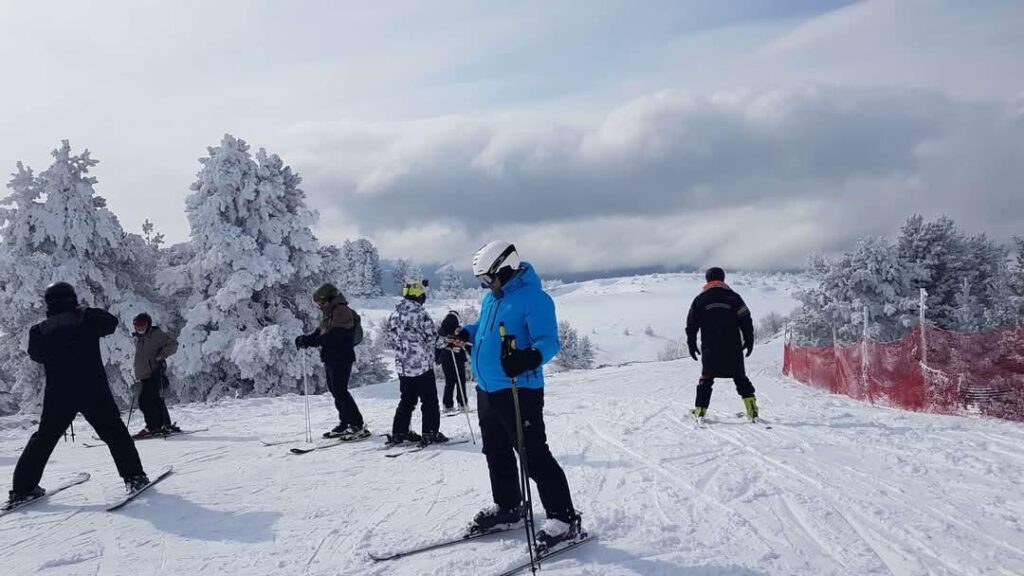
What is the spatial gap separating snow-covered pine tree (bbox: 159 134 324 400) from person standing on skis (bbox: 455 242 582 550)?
16.8 metres

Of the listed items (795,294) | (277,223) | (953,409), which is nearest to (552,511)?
(953,409)

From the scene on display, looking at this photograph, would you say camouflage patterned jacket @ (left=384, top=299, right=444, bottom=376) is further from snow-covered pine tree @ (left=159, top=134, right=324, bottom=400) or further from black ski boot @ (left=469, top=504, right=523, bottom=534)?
snow-covered pine tree @ (left=159, top=134, right=324, bottom=400)

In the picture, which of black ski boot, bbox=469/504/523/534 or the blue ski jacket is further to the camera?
black ski boot, bbox=469/504/523/534

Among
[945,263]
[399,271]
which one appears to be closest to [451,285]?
[399,271]

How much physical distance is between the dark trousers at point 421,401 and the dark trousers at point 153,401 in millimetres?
4561

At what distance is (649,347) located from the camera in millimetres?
98188

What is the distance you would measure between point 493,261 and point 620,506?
7.74ft

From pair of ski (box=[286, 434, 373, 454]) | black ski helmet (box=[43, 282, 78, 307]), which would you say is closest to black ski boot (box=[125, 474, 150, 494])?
black ski helmet (box=[43, 282, 78, 307])

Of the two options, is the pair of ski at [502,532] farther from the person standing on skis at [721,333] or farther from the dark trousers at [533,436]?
the person standing on skis at [721,333]

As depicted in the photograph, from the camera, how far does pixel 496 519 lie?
464 cm

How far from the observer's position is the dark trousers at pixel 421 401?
8.08m

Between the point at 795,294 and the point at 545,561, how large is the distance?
47610 millimetres

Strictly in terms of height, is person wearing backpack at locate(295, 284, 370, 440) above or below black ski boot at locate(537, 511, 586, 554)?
above

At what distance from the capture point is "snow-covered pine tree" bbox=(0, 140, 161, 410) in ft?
64.1
